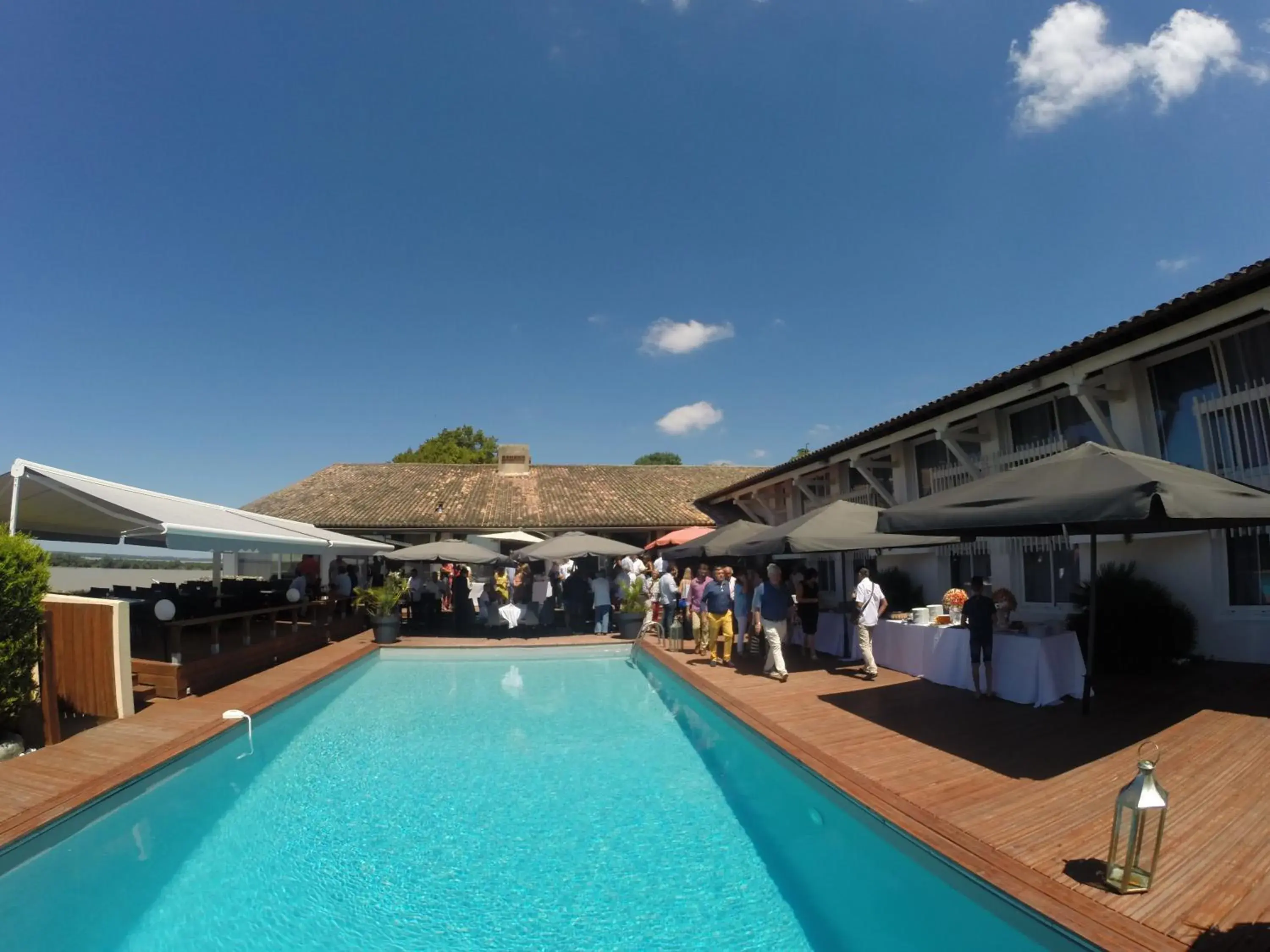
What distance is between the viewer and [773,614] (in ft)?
30.2

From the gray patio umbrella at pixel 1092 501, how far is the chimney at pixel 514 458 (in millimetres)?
21704

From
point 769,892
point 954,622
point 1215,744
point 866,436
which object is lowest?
point 769,892

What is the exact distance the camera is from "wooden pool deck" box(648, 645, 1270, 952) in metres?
3.16

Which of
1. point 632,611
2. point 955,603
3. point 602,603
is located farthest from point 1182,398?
point 602,603

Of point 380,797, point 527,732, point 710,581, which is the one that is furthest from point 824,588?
A: point 380,797

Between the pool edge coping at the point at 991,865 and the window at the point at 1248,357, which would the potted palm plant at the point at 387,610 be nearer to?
the pool edge coping at the point at 991,865

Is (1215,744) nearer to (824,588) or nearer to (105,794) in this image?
(105,794)

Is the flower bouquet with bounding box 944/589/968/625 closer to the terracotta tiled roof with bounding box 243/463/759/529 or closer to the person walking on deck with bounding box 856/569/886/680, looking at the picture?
the person walking on deck with bounding box 856/569/886/680

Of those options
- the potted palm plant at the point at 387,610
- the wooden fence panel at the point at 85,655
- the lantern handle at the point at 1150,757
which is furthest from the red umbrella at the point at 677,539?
the lantern handle at the point at 1150,757

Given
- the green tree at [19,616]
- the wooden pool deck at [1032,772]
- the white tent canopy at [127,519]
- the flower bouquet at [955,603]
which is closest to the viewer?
the wooden pool deck at [1032,772]

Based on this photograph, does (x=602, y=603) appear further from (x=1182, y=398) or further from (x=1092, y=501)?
(x=1092, y=501)

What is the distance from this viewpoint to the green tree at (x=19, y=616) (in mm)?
5789

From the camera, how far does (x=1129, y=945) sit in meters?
2.85

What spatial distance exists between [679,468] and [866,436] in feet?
53.0
